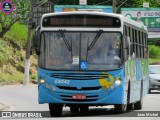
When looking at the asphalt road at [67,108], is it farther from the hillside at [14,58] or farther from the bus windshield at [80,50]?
the hillside at [14,58]

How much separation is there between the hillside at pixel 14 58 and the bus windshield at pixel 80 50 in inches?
978

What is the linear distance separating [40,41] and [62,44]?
0.59 metres

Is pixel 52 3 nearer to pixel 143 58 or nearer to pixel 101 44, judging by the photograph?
pixel 143 58

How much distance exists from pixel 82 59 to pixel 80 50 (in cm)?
25

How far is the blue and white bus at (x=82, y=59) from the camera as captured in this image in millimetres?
20625

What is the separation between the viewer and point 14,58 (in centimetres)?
5016

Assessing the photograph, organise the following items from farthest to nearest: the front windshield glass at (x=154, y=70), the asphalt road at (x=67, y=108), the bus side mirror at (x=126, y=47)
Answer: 1. the front windshield glass at (x=154, y=70)
2. the asphalt road at (x=67, y=108)
3. the bus side mirror at (x=126, y=47)

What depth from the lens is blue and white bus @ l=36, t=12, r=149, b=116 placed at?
20.6 meters

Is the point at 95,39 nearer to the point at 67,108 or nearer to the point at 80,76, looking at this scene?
the point at 80,76

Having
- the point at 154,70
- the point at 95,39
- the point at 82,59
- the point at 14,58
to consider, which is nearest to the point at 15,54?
the point at 14,58

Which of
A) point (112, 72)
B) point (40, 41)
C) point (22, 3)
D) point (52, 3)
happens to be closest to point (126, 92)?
point (112, 72)

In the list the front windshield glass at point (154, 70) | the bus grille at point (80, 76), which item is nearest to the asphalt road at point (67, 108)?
the bus grille at point (80, 76)

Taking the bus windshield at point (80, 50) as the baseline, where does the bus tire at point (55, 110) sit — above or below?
below

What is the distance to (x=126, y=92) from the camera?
21844 mm
